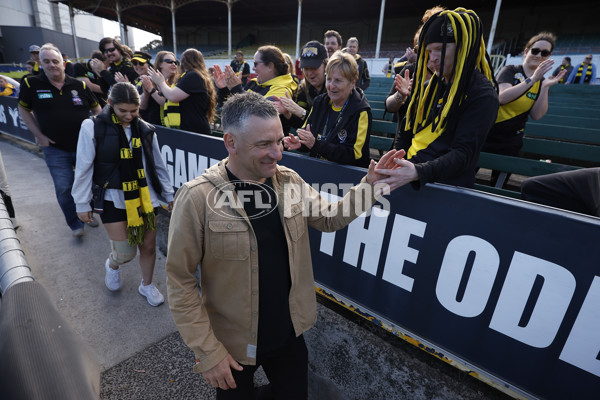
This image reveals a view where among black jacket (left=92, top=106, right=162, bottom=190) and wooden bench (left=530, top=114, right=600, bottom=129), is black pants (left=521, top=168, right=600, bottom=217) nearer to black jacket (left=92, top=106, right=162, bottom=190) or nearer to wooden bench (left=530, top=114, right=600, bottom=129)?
black jacket (left=92, top=106, right=162, bottom=190)

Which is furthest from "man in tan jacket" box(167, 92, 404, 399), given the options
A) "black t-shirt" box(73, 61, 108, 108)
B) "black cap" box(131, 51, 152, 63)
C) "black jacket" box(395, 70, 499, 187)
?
"black t-shirt" box(73, 61, 108, 108)

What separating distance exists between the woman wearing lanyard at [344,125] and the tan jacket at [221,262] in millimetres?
652

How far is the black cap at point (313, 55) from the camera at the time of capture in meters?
3.00

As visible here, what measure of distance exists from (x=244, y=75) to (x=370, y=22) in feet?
77.6

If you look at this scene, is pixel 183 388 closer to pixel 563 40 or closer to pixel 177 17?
pixel 563 40

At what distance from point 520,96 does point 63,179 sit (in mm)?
5486

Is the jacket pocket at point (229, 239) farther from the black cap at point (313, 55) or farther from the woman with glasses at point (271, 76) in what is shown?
the black cap at point (313, 55)

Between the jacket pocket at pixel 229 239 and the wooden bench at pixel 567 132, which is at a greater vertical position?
the wooden bench at pixel 567 132

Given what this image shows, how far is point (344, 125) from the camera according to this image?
2.38m

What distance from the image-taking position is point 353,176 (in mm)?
2178

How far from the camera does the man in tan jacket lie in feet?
4.56

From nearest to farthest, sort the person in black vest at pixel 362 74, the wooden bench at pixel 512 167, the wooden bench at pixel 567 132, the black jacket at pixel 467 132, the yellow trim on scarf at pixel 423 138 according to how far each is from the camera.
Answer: the black jacket at pixel 467 132, the yellow trim on scarf at pixel 423 138, the wooden bench at pixel 512 167, the wooden bench at pixel 567 132, the person in black vest at pixel 362 74

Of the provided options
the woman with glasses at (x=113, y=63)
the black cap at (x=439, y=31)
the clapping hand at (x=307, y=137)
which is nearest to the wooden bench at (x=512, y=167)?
the black cap at (x=439, y=31)

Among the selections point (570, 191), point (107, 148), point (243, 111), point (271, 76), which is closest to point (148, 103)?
point (107, 148)
